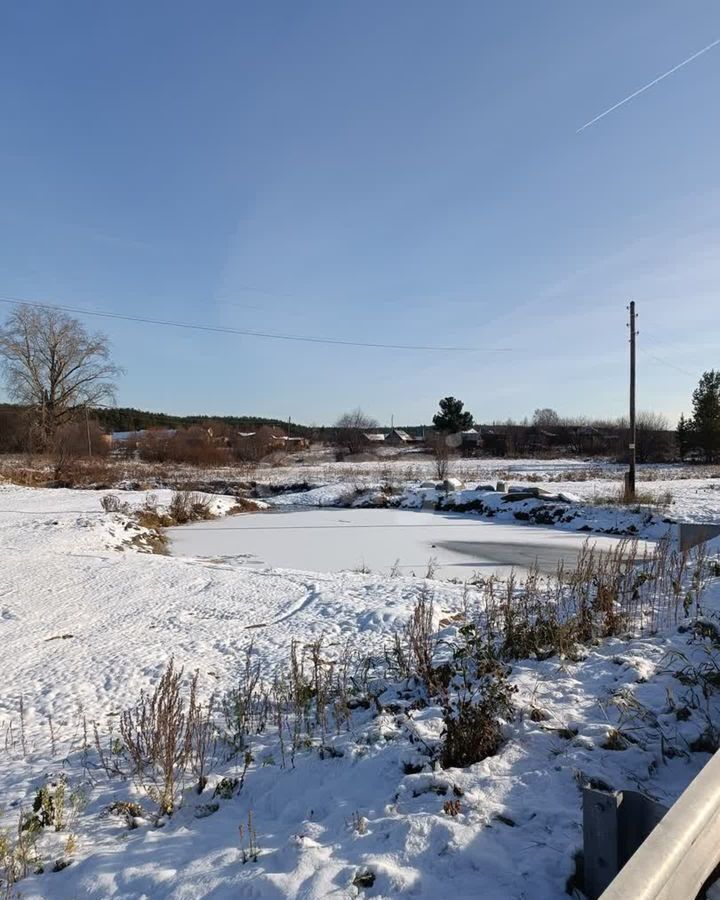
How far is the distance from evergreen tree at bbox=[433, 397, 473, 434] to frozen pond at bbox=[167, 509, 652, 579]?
41.7 metres

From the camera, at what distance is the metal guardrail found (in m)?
1.49

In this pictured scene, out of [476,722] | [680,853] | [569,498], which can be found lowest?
[569,498]

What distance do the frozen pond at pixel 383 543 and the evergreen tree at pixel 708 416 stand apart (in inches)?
1249

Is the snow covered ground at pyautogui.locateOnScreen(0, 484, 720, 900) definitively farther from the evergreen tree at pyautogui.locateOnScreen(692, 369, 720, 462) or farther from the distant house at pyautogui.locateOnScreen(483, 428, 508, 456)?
the distant house at pyautogui.locateOnScreen(483, 428, 508, 456)

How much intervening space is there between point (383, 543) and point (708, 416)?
38.4m

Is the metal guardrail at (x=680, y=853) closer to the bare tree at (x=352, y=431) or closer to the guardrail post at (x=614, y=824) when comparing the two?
the guardrail post at (x=614, y=824)

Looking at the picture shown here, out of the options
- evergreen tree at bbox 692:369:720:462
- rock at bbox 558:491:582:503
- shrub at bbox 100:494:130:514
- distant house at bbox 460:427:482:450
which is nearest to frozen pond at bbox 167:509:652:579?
shrub at bbox 100:494:130:514

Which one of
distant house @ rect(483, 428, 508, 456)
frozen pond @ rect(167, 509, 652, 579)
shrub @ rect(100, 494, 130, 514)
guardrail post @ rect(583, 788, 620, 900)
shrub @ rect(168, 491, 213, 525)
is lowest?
frozen pond @ rect(167, 509, 652, 579)

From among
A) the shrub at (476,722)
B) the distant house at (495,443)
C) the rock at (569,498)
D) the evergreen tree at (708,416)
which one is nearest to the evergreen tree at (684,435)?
the evergreen tree at (708,416)

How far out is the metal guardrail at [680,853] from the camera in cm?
149

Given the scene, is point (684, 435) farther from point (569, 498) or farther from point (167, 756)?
point (167, 756)

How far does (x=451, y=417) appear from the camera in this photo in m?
61.6

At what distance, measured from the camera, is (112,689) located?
521cm

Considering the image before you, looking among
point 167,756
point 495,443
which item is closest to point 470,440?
point 495,443
